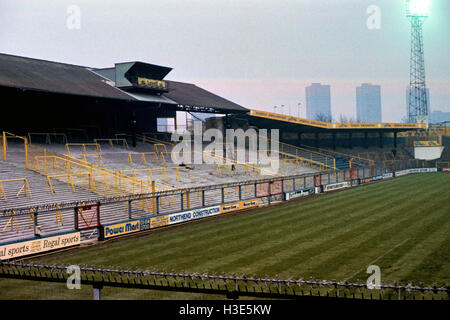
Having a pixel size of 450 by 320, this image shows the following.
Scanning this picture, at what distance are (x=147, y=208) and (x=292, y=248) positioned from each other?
13.2m

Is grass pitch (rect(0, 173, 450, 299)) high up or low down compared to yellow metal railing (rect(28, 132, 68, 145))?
down

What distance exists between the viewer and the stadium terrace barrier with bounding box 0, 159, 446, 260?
2306 cm

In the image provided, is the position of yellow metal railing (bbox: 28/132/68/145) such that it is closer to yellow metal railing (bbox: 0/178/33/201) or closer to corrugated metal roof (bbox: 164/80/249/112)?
yellow metal railing (bbox: 0/178/33/201)

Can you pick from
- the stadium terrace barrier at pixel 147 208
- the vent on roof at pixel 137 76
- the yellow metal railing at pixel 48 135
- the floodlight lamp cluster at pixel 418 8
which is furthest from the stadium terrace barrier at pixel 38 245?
the floodlight lamp cluster at pixel 418 8

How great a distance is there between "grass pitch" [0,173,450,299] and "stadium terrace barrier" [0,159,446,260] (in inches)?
45.8

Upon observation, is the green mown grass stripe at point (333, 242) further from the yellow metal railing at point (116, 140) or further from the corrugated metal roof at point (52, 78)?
the yellow metal railing at point (116, 140)

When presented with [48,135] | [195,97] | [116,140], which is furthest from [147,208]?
[195,97]

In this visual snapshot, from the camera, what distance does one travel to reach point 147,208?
3055 centimetres

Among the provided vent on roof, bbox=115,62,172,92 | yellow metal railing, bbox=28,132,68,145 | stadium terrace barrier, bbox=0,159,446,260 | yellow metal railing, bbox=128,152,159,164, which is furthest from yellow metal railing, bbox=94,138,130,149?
stadium terrace barrier, bbox=0,159,446,260

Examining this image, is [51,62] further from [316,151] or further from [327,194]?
[316,151]

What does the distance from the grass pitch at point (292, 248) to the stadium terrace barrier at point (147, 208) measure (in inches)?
45.8

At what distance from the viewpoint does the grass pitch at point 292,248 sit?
1534 cm

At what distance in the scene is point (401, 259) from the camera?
17.6m
